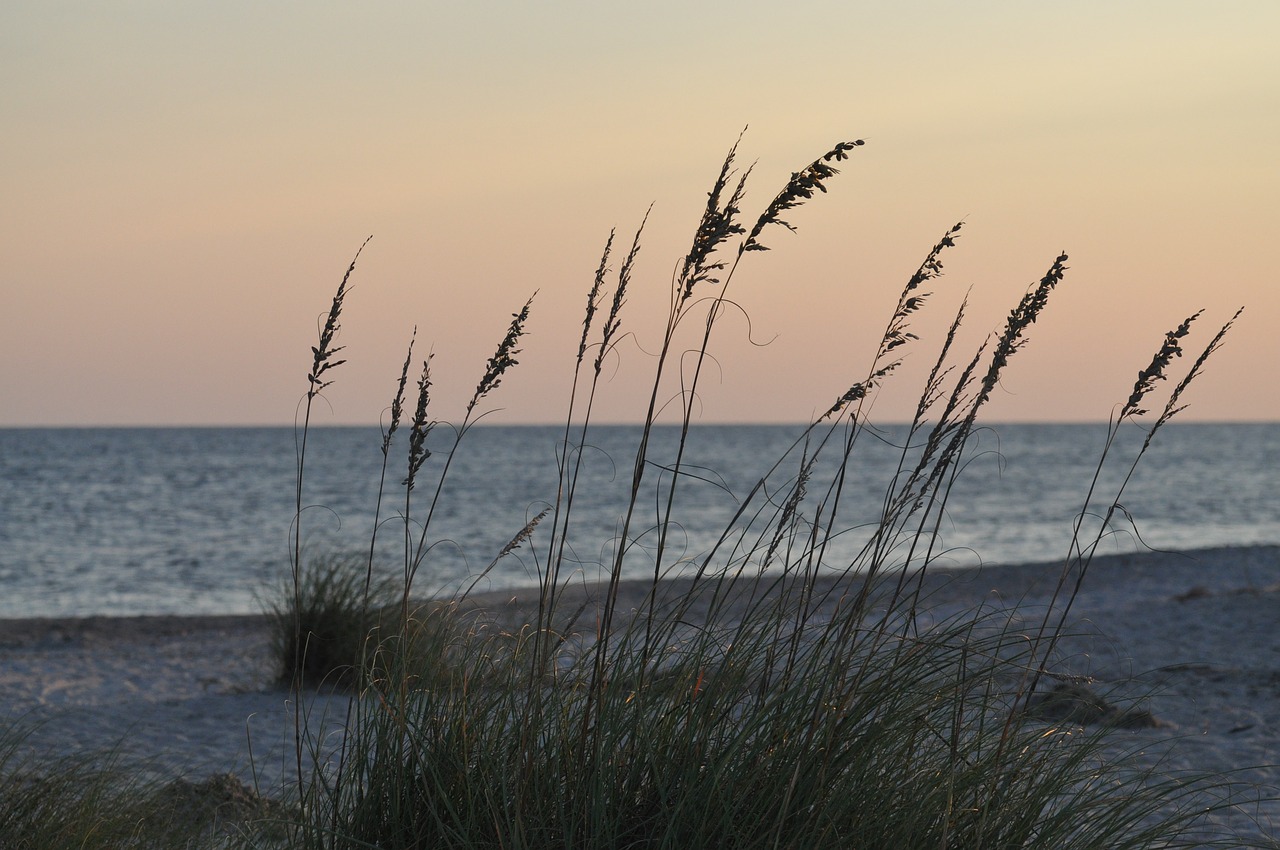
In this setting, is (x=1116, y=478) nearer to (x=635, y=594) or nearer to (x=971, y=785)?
(x=635, y=594)

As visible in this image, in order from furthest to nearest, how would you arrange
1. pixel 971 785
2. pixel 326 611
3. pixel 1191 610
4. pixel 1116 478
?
pixel 1116 478
pixel 1191 610
pixel 326 611
pixel 971 785

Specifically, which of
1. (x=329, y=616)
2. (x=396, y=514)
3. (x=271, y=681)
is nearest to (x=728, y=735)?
(x=329, y=616)

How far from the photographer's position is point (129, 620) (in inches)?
500

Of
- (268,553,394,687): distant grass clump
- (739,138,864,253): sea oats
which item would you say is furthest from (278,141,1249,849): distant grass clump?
(268,553,394,687): distant grass clump

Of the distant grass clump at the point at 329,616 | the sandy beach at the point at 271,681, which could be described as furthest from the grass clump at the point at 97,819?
the distant grass clump at the point at 329,616

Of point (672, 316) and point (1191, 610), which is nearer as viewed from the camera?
point (672, 316)

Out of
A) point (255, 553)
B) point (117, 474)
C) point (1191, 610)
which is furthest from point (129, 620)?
point (117, 474)

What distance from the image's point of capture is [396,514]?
19.1 m

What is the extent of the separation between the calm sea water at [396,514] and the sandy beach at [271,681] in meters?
0.91

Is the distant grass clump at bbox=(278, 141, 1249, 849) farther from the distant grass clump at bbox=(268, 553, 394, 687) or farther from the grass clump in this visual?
the distant grass clump at bbox=(268, 553, 394, 687)

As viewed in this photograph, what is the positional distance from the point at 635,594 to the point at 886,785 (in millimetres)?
12584

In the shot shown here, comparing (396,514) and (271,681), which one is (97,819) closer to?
(271,681)

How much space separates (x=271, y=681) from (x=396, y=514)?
11.1 metres

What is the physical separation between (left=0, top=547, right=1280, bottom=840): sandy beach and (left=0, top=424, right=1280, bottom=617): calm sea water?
2.97 feet
